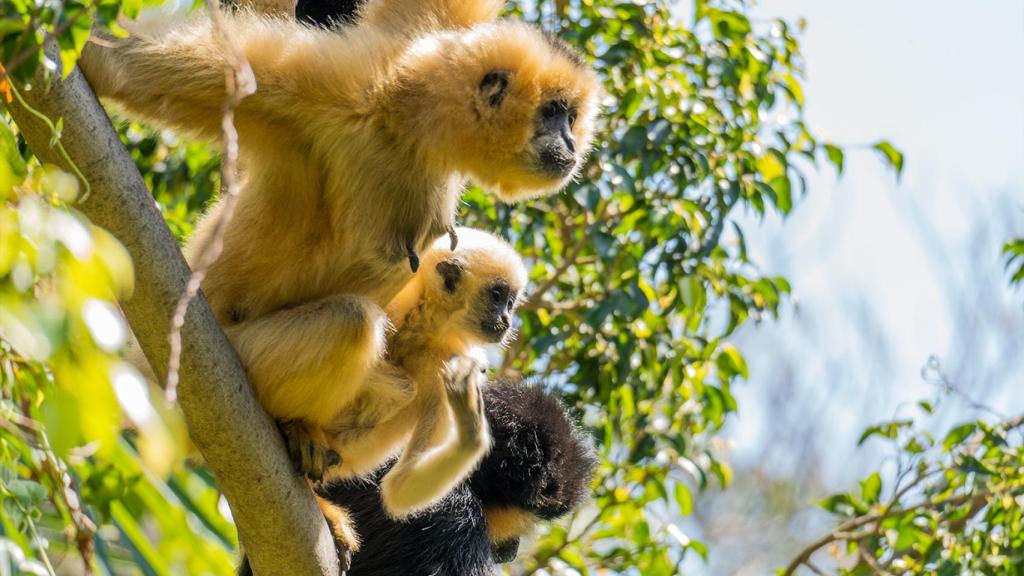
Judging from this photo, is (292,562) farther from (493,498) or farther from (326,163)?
(493,498)

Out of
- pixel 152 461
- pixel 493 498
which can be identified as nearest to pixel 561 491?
pixel 493 498

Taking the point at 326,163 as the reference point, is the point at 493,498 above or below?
below

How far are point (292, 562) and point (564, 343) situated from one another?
3055mm

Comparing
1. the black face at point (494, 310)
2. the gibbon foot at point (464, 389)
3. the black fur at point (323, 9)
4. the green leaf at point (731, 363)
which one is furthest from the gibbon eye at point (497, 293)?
the green leaf at point (731, 363)

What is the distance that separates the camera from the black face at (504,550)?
5.50m

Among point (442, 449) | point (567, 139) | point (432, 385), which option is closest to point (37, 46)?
point (567, 139)

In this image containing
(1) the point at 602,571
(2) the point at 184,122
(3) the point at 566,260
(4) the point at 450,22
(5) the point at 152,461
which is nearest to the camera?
(5) the point at 152,461

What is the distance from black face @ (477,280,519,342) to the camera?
4.27 metres

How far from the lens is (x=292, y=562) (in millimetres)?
3127

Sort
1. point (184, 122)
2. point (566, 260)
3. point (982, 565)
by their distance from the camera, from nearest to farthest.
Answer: point (184, 122) → point (982, 565) → point (566, 260)

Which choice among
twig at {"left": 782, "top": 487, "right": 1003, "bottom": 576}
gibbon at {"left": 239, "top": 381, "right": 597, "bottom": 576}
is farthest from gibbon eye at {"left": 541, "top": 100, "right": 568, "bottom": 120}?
twig at {"left": 782, "top": 487, "right": 1003, "bottom": 576}

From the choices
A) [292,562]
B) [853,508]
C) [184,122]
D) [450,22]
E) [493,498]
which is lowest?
[493,498]

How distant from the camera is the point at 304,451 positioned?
339cm

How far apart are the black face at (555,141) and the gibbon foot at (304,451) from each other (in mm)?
1041
